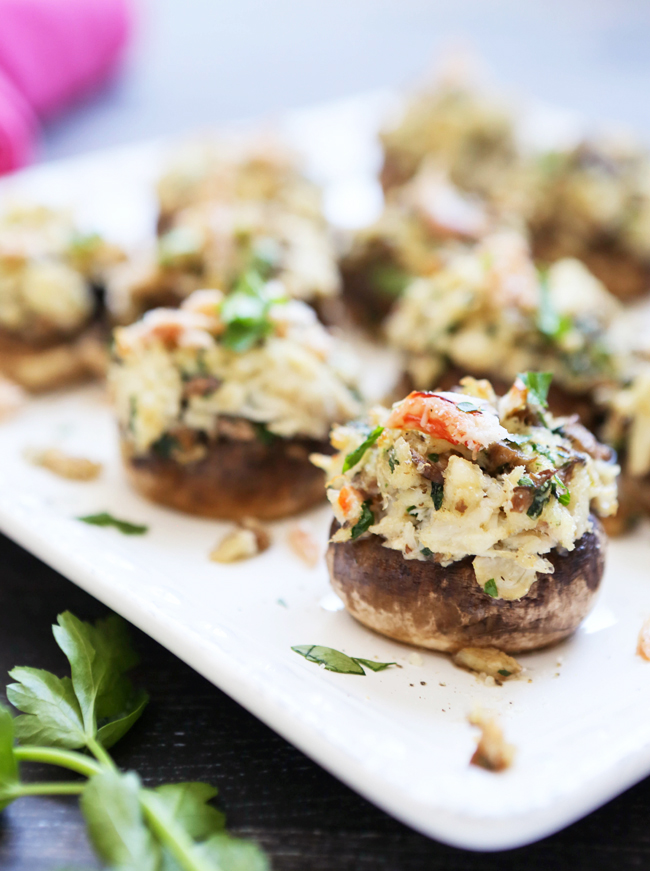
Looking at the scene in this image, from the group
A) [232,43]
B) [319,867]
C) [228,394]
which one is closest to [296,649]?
[319,867]

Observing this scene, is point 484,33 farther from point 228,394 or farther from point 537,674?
point 537,674

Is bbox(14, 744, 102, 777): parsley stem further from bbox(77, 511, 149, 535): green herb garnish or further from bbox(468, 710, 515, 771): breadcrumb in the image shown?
bbox(77, 511, 149, 535): green herb garnish

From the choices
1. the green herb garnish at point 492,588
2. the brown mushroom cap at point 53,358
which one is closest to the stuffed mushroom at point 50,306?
the brown mushroom cap at point 53,358

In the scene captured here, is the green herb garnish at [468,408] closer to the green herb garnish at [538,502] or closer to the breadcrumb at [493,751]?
the green herb garnish at [538,502]

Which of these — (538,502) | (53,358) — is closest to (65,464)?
(53,358)

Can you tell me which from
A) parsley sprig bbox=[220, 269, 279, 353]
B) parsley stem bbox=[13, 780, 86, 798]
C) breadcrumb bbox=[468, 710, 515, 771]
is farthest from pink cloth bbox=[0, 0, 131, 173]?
breadcrumb bbox=[468, 710, 515, 771]
